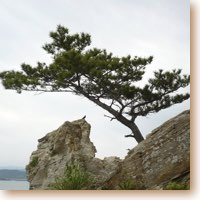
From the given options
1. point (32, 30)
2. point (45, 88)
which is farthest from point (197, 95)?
point (45, 88)

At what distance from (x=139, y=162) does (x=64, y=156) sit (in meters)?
1.79

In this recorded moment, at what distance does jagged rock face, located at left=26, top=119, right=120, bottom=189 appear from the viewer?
6594mm

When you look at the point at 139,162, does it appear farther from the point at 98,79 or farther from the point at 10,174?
Result: the point at 98,79

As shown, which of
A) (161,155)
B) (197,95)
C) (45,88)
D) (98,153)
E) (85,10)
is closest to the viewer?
(197,95)

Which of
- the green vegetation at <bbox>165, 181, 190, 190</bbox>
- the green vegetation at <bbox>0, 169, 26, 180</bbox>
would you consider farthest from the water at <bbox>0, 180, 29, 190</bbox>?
the green vegetation at <bbox>165, 181, 190, 190</bbox>

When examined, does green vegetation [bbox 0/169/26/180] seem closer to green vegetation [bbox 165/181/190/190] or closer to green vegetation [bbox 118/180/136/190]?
green vegetation [bbox 118/180/136/190]

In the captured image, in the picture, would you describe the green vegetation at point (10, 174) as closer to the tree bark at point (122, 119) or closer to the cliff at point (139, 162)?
the cliff at point (139, 162)

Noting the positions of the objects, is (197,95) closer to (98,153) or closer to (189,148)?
(189,148)

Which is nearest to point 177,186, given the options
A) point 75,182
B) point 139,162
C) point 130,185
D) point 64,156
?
point 130,185

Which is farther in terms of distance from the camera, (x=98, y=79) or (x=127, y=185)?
(x=98, y=79)

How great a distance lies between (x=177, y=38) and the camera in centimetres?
568

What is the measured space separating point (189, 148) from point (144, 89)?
9.97ft

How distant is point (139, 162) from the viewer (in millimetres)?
5559

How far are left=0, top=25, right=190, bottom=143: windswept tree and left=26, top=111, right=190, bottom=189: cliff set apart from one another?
926 mm
